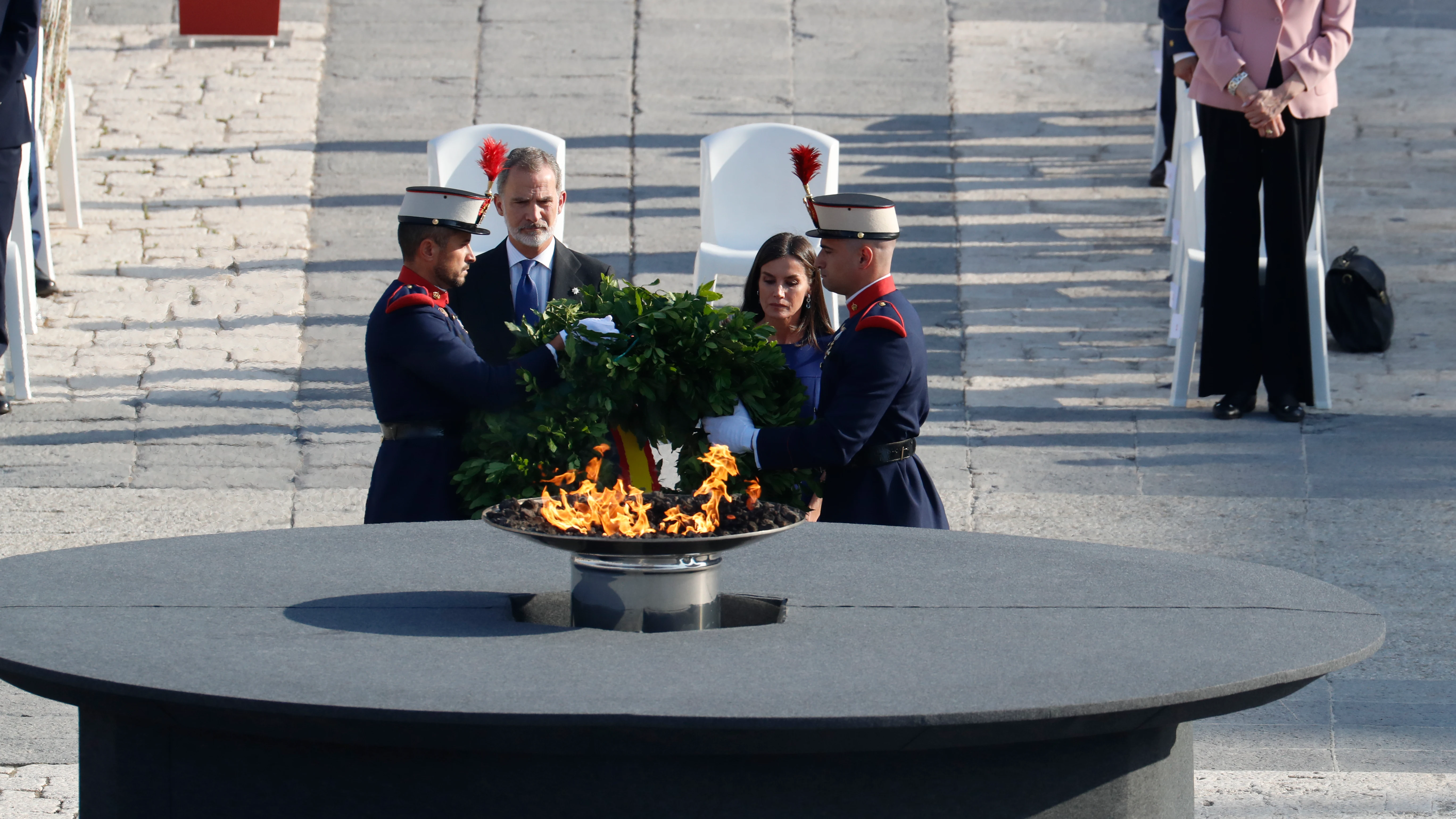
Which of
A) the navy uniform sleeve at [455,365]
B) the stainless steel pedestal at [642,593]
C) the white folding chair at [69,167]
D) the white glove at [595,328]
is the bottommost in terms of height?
the stainless steel pedestal at [642,593]

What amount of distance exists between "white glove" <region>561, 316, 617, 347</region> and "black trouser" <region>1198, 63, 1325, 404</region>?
3.47 m

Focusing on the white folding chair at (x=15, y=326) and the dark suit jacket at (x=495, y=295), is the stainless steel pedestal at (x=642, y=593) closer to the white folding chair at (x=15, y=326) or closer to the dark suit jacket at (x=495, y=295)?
→ the dark suit jacket at (x=495, y=295)

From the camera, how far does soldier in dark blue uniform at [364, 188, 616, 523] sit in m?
4.21

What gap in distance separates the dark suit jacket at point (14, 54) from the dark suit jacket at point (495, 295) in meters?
2.57

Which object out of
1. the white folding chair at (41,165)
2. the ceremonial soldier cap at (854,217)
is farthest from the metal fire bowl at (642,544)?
the white folding chair at (41,165)

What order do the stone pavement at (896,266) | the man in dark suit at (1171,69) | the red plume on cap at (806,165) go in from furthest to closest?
the man in dark suit at (1171,69)
the stone pavement at (896,266)
the red plume on cap at (806,165)

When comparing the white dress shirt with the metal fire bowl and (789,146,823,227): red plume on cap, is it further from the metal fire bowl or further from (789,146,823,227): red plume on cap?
the metal fire bowl

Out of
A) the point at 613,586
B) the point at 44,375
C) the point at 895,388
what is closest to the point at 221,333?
the point at 44,375

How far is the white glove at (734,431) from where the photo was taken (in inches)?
166

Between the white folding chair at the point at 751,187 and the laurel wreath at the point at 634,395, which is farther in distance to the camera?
the white folding chair at the point at 751,187

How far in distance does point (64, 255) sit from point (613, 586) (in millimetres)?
6283

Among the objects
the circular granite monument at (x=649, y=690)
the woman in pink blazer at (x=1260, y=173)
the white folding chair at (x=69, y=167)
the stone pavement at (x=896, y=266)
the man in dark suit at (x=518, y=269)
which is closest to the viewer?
the circular granite monument at (x=649, y=690)

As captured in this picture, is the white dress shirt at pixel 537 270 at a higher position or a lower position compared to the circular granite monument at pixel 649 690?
higher

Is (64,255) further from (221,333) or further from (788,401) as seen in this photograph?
(788,401)
